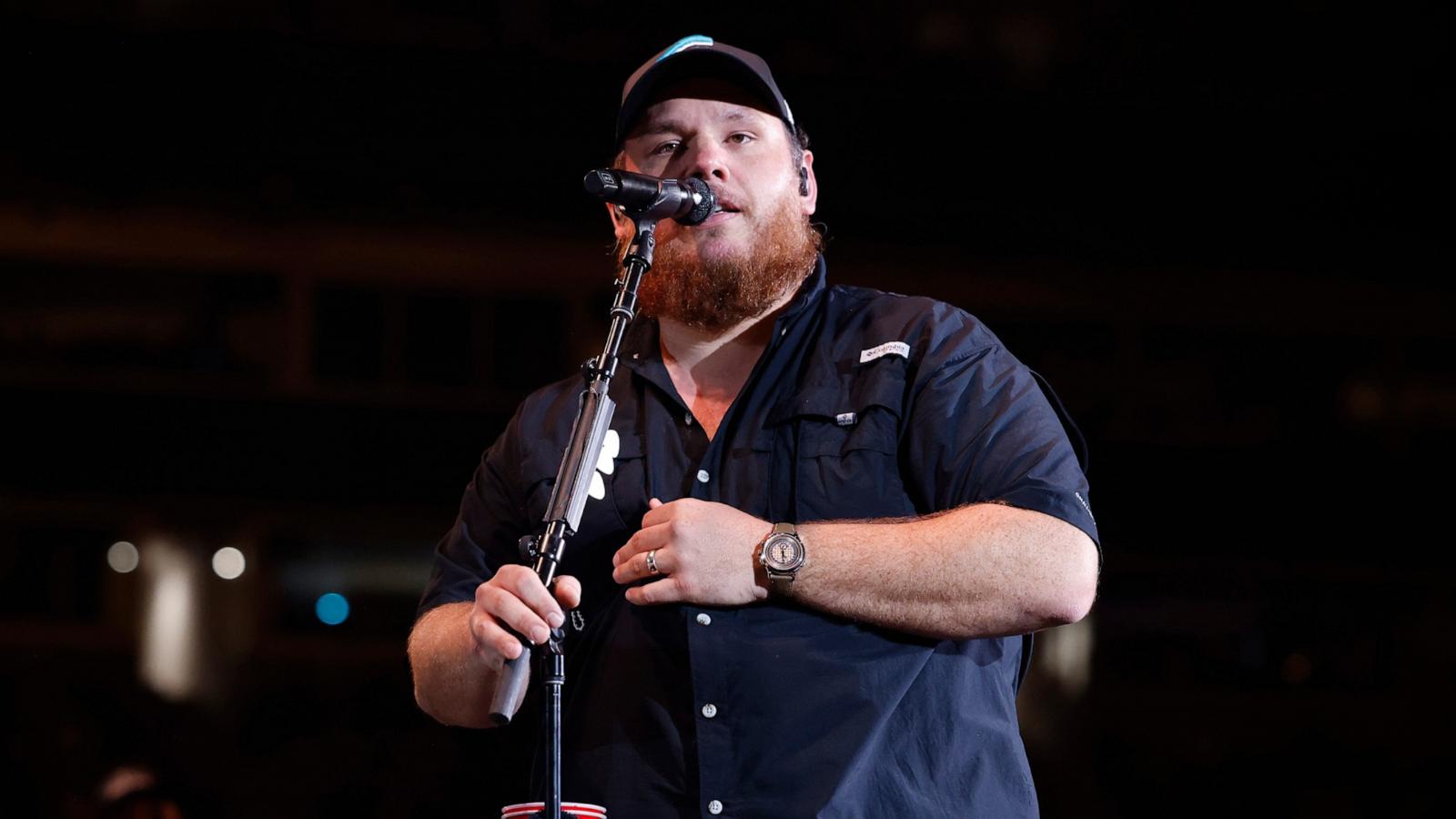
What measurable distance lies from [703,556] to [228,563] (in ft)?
24.6

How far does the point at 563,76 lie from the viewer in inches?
262

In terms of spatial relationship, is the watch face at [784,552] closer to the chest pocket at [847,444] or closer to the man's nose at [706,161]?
the chest pocket at [847,444]

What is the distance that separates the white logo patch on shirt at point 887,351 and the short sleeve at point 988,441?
70mm

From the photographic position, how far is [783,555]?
2012 mm

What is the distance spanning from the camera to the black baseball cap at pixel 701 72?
101 inches

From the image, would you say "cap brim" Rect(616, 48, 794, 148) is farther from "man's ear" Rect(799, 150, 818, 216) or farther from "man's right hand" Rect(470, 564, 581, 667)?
"man's right hand" Rect(470, 564, 581, 667)

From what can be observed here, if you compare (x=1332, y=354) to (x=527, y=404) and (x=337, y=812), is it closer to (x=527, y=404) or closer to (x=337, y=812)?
(x=337, y=812)

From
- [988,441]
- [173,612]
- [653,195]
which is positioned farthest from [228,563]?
[988,441]

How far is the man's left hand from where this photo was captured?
2004mm

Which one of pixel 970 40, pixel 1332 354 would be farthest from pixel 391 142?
pixel 1332 354

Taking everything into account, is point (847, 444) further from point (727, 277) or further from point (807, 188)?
point (807, 188)

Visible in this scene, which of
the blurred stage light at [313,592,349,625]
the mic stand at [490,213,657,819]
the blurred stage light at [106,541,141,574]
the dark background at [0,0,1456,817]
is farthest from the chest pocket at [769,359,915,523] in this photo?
the blurred stage light at [106,541,141,574]

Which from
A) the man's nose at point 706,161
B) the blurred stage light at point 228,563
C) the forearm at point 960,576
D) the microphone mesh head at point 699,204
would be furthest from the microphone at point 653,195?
the blurred stage light at point 228,563

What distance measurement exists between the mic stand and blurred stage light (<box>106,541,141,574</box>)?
7.60 meters
